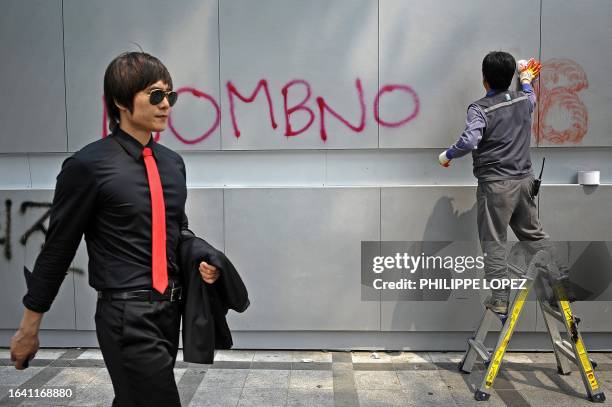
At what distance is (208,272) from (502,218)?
96.6 inches

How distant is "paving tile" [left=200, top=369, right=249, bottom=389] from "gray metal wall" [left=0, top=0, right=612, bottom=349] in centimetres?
45

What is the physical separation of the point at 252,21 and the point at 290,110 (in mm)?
761

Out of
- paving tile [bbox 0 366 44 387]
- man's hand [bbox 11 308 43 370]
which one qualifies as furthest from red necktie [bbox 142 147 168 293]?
paving tile [bbox 0 366 44 387]

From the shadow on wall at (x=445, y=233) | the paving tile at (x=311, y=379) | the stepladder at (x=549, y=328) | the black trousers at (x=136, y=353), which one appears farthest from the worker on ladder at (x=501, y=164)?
the black trousers at (x=136, y=353)

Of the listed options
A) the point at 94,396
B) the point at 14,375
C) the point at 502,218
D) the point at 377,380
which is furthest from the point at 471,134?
the point at 14,375

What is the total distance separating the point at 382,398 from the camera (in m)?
3.83

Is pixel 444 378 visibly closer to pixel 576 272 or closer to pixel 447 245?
pixel 447 245

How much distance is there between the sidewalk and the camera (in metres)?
3.79

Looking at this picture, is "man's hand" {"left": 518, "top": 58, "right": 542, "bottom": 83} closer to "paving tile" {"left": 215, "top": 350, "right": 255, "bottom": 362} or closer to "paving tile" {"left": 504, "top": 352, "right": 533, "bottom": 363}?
"paving tile" {"left": 504, "top": 352, "right": 533, "bottom": 363}

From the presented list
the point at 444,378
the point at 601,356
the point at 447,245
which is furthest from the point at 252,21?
the point at 601,356

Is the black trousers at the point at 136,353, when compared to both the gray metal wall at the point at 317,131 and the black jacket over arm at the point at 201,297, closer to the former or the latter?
the black jacket over arm at the point at 201,297

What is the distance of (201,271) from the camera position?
226 cm

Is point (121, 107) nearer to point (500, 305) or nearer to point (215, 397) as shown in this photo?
point (215, 397)

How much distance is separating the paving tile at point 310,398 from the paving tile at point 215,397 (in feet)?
1.22
